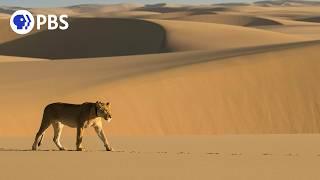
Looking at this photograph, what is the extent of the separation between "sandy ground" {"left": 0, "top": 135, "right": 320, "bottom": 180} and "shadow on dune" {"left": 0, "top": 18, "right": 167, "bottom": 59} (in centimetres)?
4415

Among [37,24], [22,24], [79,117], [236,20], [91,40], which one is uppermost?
[79,117]

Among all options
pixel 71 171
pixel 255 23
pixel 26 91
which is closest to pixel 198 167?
pixel 71 171

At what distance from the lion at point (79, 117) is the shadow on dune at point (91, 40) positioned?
44919 millimetres

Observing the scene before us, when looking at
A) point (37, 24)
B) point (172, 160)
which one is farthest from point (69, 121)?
point (37, 24)

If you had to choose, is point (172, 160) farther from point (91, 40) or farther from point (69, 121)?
point (91, 40)

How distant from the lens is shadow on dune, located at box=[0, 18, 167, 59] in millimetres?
57344

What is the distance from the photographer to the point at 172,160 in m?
8.31

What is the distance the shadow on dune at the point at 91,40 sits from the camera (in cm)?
5734

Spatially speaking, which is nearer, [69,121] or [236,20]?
[69,121]

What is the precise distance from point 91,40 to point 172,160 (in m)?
54.0

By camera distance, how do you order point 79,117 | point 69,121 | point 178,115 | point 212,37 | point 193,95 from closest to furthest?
point 79,117 → point 69,121 → point 178,115 → point 193,95 → point 212,37

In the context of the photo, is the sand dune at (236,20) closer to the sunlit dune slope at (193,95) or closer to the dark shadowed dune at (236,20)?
the dark shadowed dune at (236,20)

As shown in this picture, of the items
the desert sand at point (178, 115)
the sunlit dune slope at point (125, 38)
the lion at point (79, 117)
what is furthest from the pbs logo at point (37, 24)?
the lion at point (79, 117)

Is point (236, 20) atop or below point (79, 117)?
below
